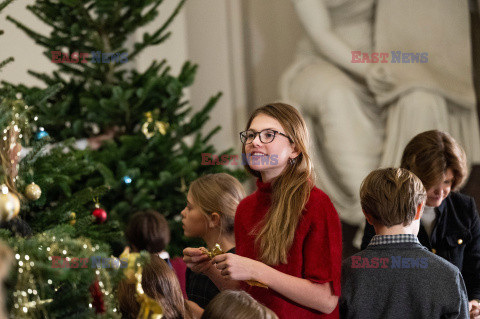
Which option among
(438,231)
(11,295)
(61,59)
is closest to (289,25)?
(61,59)

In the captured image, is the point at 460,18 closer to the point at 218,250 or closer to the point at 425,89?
the point at 425,89

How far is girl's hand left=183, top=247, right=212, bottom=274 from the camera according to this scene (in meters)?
1.93

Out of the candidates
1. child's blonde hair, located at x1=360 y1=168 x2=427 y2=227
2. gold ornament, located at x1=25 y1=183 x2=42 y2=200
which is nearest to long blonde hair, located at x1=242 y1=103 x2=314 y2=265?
child's blonde hair, located at x1=360 y1=168 x2=427 y2=227

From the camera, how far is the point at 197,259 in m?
1.93

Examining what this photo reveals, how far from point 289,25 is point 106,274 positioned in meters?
4.25

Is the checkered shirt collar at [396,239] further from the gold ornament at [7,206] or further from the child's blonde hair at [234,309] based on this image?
the gold ornament at [7,206]

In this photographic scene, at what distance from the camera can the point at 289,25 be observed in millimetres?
5250

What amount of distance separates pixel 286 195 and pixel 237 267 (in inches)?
11.7

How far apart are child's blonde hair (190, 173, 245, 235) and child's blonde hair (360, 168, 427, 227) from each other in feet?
1.98

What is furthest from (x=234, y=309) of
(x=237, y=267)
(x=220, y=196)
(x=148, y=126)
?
(x=148, y=126)

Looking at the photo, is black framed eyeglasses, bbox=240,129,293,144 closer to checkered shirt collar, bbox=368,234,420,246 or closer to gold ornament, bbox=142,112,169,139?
checkered shirt collar, bbox=368,234,420,246

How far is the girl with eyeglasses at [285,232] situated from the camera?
1.75m

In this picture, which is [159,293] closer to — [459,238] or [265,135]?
[265,135]

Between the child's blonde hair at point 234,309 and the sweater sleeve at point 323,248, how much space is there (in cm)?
28
